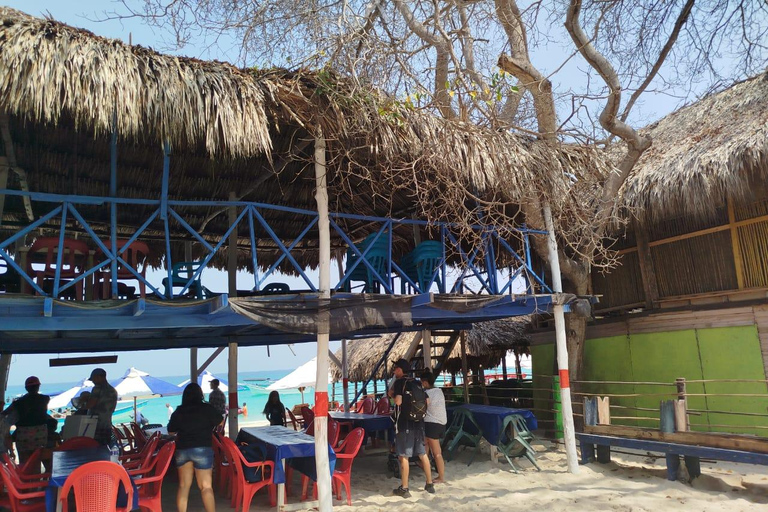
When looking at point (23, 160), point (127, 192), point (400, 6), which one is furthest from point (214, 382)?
point (400, 6)

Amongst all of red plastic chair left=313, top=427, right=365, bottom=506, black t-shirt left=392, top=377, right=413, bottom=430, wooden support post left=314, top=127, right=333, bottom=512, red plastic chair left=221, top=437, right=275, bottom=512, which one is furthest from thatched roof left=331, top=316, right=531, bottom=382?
wooden support post left=314, top=127, right=333, bottom=512

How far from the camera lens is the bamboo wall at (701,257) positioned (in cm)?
837

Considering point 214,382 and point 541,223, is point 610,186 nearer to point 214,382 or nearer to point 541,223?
point 541,223

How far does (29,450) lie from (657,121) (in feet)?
40.4

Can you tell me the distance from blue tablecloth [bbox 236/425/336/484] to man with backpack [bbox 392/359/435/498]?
3.37 feet

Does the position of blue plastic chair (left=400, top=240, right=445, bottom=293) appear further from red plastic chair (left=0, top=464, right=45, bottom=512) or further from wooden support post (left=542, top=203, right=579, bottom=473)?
red plastic chair (left=0, top=464, right=45, bottom=512)

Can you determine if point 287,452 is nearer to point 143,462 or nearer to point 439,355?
point 143,462

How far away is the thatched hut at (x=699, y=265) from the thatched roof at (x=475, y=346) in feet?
9.15

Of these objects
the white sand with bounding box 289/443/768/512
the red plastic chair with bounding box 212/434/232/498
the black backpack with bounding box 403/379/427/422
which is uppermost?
the black backpack with bounding box 403/379/427/422

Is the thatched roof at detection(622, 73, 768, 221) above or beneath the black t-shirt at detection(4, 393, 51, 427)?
above

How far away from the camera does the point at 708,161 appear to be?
8.26 m

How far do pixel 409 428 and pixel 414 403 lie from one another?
291mm

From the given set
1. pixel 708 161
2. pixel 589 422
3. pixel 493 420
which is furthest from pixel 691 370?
pixel 493 420

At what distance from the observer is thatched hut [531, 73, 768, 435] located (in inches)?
321
